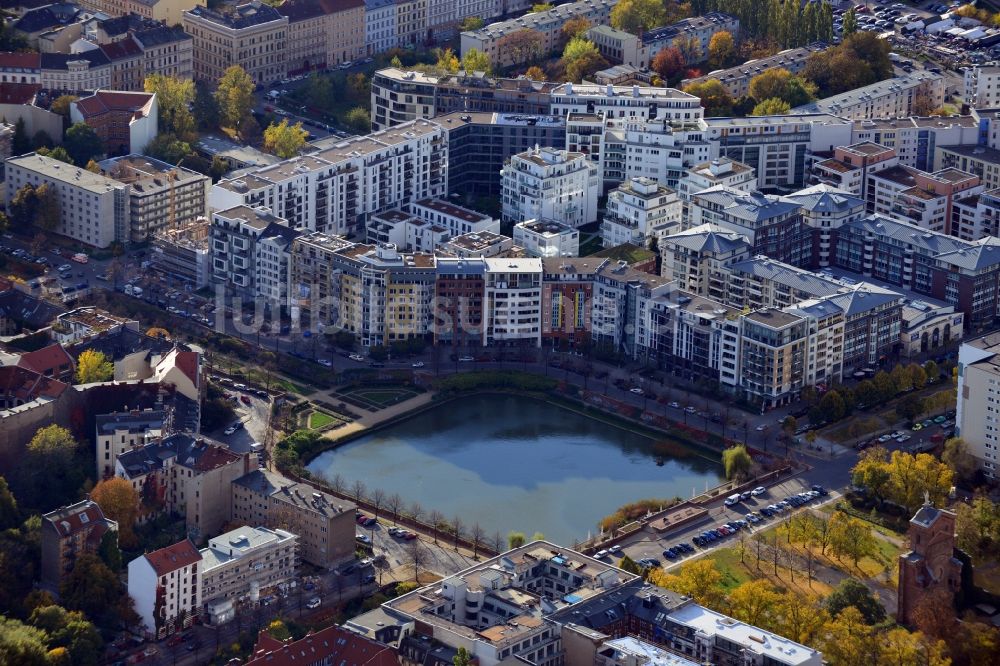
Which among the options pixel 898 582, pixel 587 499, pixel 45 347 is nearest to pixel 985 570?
pixel 898 582

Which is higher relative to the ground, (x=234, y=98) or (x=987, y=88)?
(x=987, y=88)

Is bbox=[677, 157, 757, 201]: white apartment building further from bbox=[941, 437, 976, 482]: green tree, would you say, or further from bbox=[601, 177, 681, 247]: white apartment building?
bbox=[941, 437, 976, 482]: green tree

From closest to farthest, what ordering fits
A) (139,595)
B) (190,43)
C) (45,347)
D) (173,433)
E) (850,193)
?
(139,595)
(173,433)
(45,347)
(850,193)
(190,43)

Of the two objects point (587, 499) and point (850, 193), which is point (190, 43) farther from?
point (587, 499)

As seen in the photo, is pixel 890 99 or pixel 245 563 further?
pixel 890 99

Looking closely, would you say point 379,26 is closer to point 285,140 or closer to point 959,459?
point 285,140

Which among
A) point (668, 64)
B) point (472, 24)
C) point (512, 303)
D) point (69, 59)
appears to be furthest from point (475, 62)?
point (512, 303)

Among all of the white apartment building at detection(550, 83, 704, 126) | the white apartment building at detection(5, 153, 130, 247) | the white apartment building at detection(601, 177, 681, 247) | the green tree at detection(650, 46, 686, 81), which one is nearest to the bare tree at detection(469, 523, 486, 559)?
the white apartment building at detection(601, 177, 681, 247)

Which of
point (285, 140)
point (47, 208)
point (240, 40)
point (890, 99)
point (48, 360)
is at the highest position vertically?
point (240, 40)
